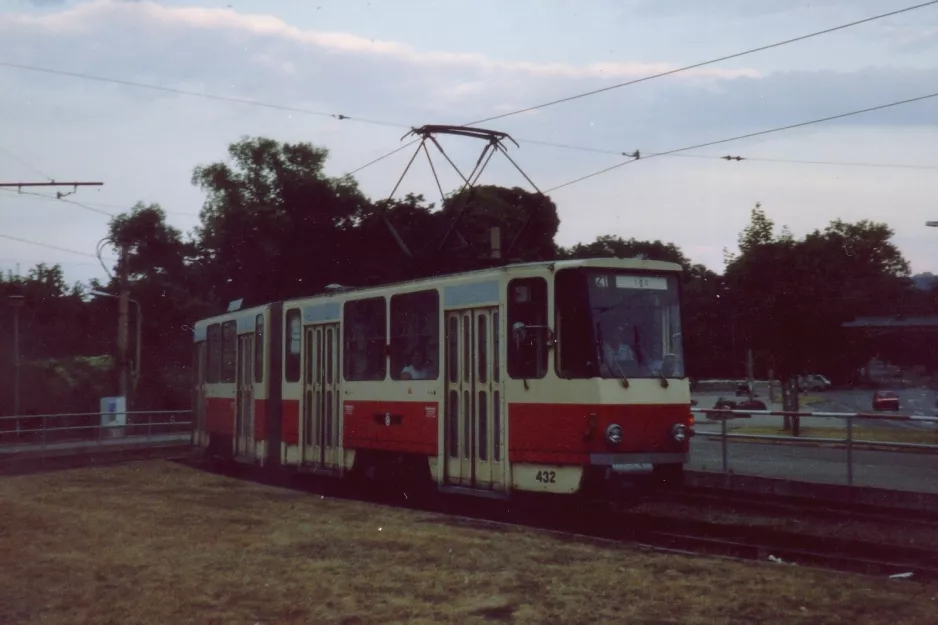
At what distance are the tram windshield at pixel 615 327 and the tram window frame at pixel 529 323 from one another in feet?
0.75

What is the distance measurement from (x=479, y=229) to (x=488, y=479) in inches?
1394

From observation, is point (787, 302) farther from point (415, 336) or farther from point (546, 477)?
point (546, 477)

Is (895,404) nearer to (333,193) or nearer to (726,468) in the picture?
(333,193)

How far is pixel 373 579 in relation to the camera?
9.16 meters

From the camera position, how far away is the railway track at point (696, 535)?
429 inches

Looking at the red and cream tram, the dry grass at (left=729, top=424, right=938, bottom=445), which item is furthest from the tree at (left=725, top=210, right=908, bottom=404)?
the red and cream tram

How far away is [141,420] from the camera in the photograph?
128 feet

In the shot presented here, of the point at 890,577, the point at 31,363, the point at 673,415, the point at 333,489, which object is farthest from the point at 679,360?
the point at 31,363

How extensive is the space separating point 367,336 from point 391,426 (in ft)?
5.23

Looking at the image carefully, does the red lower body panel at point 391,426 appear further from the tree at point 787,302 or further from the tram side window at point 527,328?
the tree at point 787,302

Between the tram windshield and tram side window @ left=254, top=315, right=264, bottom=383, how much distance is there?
9.17 meters

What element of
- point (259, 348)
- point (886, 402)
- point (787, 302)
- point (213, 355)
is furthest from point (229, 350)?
A: point (886, 402)

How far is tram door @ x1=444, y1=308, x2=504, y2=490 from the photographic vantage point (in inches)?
571

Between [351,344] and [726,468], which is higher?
[351,344]
